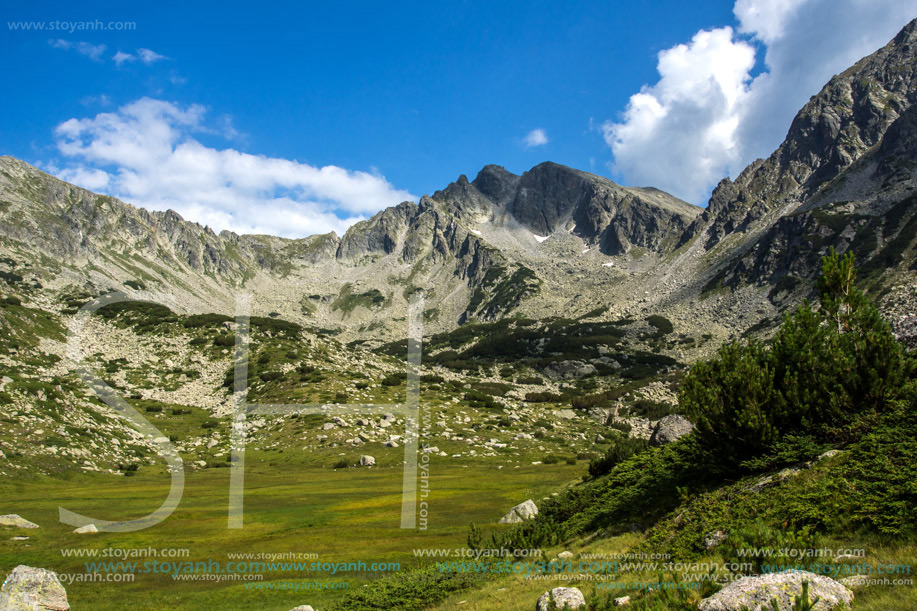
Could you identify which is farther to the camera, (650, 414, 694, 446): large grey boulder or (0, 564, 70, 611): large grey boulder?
(650, 414, 694, 446): large grey boulder

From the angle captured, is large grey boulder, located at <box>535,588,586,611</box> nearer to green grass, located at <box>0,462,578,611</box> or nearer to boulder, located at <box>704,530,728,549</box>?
boulder, located at <box>704,530,728,549</box>

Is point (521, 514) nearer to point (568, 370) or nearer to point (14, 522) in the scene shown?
point (14, 522)

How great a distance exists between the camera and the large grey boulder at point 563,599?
1106 cm

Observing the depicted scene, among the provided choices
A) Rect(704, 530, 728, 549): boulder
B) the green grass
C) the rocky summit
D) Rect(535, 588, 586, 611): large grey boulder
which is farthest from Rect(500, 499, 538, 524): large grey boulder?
Rect(535, 588, 586, 611): large grey boulder

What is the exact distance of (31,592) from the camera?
14.6 m

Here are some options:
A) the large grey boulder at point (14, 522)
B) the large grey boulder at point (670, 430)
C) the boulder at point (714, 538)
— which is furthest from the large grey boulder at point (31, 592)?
the large grey boulder at point (670, 430)

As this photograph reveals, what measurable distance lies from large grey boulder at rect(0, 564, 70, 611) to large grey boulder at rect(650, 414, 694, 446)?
96.7ft

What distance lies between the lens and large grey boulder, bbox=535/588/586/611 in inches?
435

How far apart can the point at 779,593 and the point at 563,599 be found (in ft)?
15.9

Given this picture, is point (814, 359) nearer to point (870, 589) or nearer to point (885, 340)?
point (885, 340)

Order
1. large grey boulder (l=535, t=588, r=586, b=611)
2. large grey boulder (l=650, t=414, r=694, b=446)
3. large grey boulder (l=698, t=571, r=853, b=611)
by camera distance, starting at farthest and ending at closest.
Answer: large grey boulder (l=650, t=414, r=694, b=446) → large grey boulder (l=535, t=588, r=586, b=611) → large grey boulder (l=698, t=571, r=853, b=611)

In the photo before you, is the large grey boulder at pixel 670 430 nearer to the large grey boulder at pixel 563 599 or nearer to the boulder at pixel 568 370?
the large grey boulder at pixel 563 599

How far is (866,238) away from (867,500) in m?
200

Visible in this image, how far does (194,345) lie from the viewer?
94625 millimetres
